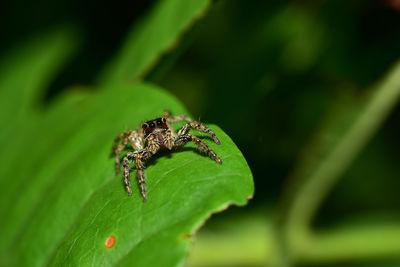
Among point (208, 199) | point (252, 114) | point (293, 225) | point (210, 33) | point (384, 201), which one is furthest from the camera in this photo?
point (210, 33)

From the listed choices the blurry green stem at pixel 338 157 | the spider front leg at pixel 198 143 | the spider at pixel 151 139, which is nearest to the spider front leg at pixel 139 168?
the spider at pixel 151 139

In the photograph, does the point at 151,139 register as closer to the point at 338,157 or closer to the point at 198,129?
the point at 198,129

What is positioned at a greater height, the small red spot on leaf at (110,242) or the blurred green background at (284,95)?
the blurred green background at (284,95)

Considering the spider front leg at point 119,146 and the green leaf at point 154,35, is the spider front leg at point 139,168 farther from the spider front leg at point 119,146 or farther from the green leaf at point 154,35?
the green leaf at point 154,35

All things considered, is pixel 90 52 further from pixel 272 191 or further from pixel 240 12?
pixel 272 191

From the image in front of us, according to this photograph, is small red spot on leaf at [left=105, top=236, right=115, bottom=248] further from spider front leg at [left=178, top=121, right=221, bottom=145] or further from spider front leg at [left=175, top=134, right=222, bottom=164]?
spider front leg at [left=178, top=121, right=221, bottom=145]

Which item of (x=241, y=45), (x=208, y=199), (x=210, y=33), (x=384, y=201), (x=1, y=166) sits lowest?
(x=208, y=199)

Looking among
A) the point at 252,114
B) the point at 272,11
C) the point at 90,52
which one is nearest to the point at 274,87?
the point at 252,114
